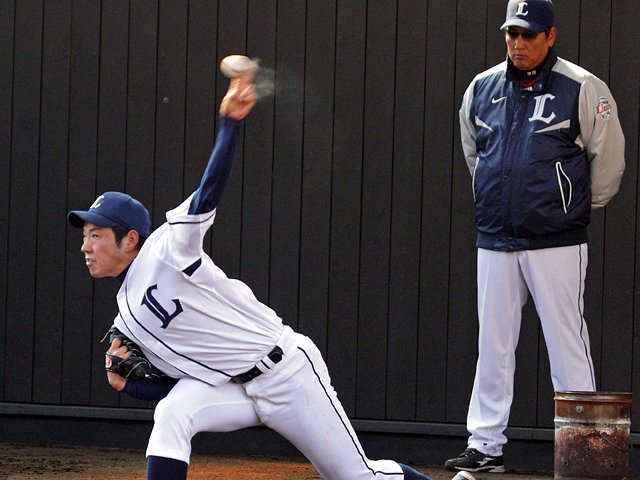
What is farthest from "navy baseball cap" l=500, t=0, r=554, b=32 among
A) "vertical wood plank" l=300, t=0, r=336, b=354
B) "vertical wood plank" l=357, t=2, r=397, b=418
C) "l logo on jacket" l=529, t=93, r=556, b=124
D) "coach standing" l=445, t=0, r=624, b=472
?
"vertical wood plank" l=300, t=0, r=336, b=354

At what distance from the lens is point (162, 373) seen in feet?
17.1

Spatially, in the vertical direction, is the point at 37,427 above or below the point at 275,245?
below

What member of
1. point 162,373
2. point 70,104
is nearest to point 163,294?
point 162,373

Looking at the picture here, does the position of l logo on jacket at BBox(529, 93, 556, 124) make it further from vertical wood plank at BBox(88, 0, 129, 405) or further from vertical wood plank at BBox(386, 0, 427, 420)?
vertical wood plank at BBox(88, 0, 129, 405)

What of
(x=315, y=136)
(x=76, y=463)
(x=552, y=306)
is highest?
(x=315, y=136)

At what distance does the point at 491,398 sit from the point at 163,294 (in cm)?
226

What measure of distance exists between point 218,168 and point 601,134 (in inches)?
94.6

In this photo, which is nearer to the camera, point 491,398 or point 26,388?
point 491,398

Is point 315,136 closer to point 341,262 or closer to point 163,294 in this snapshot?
point 341,262

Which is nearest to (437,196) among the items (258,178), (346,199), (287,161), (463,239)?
(463,239)

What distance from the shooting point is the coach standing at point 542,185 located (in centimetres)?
629

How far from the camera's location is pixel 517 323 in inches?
259

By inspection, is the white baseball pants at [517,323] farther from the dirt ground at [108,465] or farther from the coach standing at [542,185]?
the dirt ground at [108,465]

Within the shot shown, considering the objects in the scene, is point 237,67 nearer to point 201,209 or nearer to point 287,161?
point 201,209
